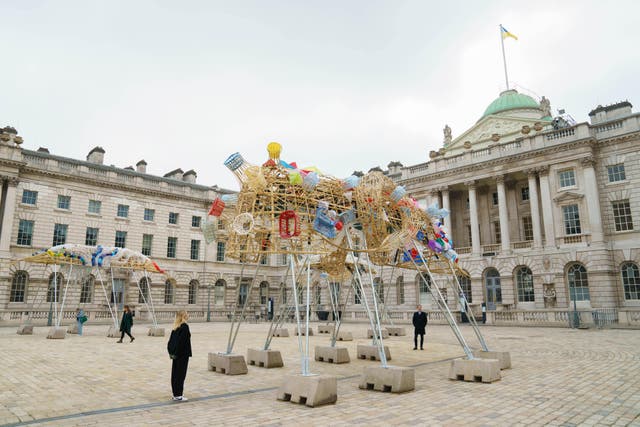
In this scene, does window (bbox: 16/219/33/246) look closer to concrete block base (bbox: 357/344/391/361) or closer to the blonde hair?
concrete block base (bbox: 357/344/391/361)

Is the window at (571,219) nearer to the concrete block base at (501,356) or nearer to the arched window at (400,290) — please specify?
the arched window at (400,290)

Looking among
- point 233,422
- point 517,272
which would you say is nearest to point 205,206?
point 517,272

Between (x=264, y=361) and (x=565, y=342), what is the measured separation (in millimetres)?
13903

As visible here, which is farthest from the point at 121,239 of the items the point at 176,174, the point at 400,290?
the point at 400,290

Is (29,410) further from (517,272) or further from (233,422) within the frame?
(517,272)

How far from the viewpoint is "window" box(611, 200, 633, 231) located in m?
33.6

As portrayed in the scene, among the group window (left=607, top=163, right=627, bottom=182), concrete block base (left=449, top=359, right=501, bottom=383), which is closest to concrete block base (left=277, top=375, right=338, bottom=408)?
concrete block base (left=449, top=359, right=501, bottom=383)

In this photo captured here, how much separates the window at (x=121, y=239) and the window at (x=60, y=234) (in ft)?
→ 15.0

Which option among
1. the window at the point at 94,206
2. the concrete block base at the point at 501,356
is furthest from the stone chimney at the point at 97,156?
the concrete block base at the point at 501,356

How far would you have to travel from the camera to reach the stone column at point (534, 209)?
3694 cm

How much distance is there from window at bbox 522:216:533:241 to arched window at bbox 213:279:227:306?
31930 mm

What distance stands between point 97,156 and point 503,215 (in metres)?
41.2

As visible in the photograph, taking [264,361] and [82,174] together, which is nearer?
[264,361]

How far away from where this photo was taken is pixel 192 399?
8.44 metres
